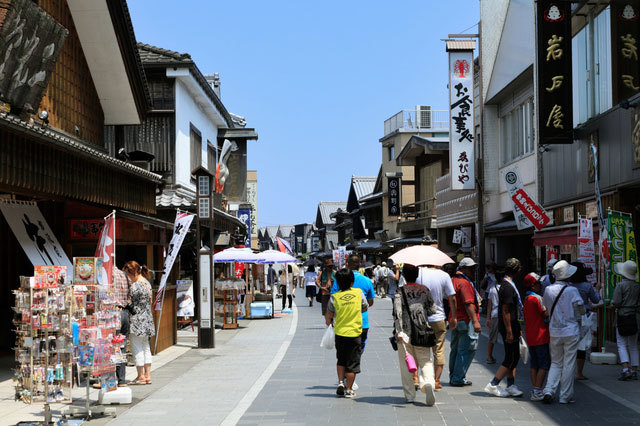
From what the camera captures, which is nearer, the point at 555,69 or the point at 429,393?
the point at 429,393

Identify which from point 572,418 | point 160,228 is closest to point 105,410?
point 572,418

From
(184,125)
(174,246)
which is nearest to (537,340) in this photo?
(174,246)

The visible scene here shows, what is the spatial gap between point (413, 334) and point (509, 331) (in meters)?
1.43

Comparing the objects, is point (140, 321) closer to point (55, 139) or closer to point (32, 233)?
point (32, 233)

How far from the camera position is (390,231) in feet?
189

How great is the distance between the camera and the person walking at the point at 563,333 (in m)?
10.0

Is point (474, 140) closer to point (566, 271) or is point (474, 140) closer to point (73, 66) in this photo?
point (73, 66)

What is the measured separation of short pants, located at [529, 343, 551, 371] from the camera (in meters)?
10.3

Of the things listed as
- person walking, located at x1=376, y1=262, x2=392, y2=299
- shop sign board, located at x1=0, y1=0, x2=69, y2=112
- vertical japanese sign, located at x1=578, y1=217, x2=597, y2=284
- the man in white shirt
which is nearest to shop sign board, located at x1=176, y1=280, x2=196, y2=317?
shop sign board, located at x1=0, y1=0, x2=69, y2=112

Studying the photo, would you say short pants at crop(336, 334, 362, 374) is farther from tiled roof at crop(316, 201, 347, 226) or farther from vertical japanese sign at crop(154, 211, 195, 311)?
tiled roof at crop(316, 201, 347, 226)

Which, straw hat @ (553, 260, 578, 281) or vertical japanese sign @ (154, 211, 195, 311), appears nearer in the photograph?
straw hat @ (553, 260, 578, 281)

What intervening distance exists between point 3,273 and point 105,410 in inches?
302

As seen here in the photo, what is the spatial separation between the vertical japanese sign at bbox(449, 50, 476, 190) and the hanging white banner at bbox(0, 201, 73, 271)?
1858 cm

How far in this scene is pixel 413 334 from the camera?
10266mm
